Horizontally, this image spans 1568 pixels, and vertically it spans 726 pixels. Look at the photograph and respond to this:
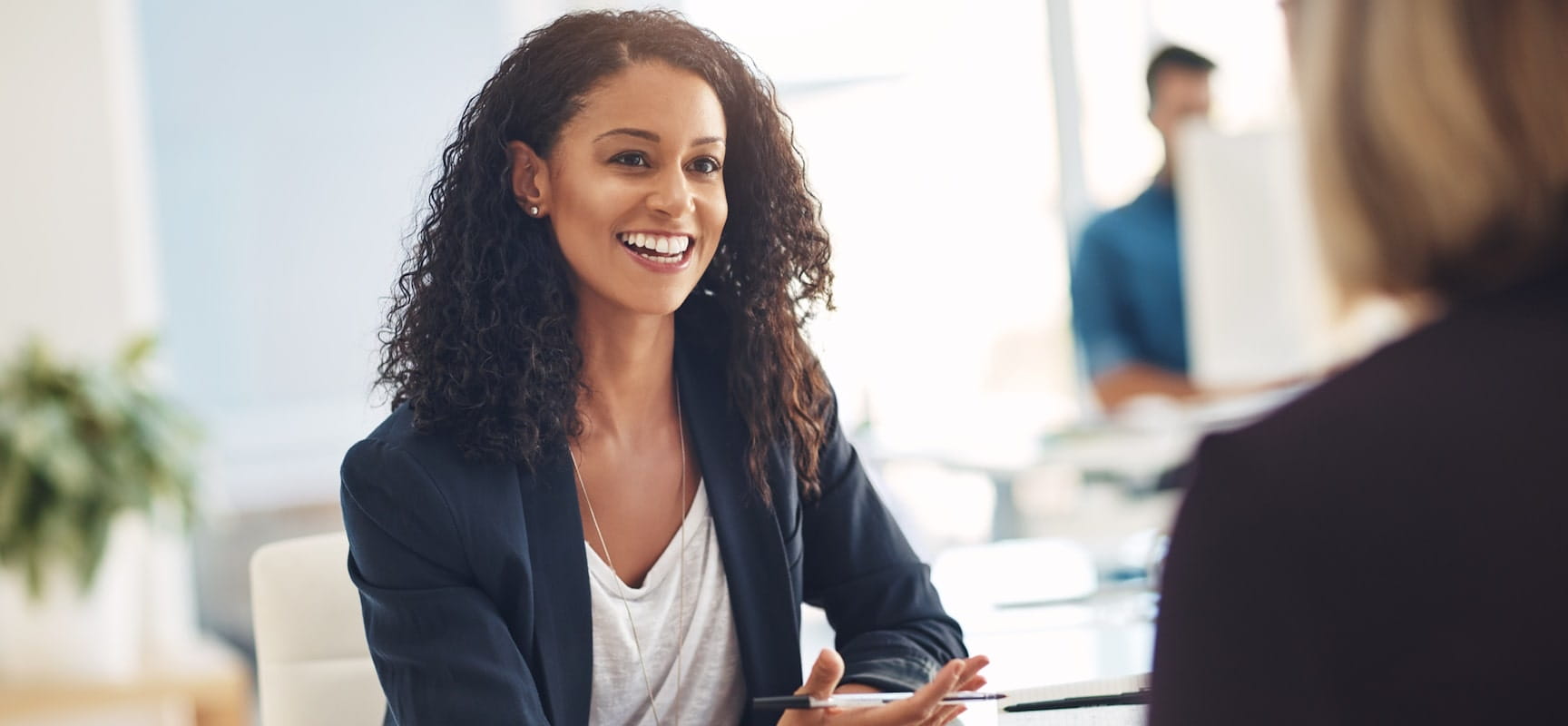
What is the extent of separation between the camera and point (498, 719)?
1229 millimetres

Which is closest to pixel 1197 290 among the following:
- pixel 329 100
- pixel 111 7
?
pixel 329 100

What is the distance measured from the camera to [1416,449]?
1.69 ft

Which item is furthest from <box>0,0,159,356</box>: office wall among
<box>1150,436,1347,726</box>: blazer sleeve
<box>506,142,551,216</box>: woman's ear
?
<box>1150,436,1347,726</box>: blazer sleeve

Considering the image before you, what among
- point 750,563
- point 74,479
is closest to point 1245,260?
point 750,563

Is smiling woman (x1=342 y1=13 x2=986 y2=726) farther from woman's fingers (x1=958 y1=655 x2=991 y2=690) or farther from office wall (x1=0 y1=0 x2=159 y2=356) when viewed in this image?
office wall (x1=0 y1=0 x2=159 y2=356)

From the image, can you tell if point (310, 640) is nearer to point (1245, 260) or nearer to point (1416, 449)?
point (1416, 449)

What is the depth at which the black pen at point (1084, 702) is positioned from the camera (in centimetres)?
115

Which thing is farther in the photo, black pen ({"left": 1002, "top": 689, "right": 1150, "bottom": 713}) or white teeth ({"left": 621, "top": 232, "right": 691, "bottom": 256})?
white teeth ({"left": 621, "top": 232, "right": 691, "bottom": 256})

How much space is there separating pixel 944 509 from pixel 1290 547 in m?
3.99

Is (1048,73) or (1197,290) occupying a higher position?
(1048,73)

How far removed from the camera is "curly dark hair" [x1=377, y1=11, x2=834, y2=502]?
54.8 inches

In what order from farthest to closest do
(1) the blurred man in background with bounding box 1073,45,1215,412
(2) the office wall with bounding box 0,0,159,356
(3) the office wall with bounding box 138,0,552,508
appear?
(3) the office wall with bounding box 138,0,552,508
(2) the office wall with bounding box 0,0,159,356
(1) the blurred man in background with bounding box 1073,45,1215,412

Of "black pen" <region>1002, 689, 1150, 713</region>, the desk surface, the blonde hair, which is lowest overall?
the desk surface

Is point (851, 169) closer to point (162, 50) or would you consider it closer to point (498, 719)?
point (162, 50)
